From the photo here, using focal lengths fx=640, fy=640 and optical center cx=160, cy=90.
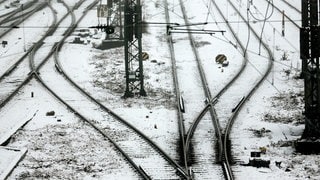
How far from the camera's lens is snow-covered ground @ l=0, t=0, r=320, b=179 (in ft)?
69.8

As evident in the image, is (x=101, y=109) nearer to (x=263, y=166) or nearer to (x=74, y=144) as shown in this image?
(x=74, y=144)

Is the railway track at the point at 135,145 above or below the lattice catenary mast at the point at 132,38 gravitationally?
below

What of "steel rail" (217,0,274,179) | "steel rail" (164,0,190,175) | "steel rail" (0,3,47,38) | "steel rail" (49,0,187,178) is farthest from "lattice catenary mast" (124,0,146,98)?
"steel rail" (0,3,47,38)

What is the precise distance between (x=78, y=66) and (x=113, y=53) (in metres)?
3.96

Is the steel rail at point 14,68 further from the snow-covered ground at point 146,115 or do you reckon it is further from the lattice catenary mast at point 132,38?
the lattice catenary mast at point 132,38

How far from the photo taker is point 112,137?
2439 centimetres

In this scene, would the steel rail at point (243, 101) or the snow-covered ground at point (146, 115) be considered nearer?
the snow-covered ground at point (146, 115)

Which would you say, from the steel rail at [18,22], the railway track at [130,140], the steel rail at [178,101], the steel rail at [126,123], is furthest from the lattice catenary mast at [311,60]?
the steel rail at [18,22]

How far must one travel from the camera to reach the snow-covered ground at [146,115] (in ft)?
69.8

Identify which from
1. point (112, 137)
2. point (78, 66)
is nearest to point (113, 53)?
point (78, 66)

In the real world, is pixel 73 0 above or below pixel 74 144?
above

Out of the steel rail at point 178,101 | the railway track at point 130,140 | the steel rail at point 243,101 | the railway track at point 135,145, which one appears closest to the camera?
the railway track at point 135,145

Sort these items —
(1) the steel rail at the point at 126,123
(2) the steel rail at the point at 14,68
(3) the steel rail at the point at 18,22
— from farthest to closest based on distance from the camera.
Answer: (3) the steel rail at the point at 18,22
(2) the steel rail at the point at 14,68
(1) the steel rail at the point at 126,123

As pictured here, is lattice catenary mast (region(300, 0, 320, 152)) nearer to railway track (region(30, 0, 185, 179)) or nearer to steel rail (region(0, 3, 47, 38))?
railway track (region(30, 0, 185, 179))
